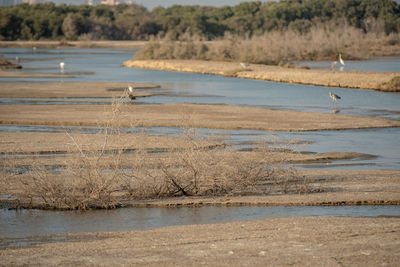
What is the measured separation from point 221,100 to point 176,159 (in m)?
25.2

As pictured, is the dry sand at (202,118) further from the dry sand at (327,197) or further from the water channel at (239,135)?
the dry sand at (327,197)

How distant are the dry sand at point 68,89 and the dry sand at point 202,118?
19.1ft

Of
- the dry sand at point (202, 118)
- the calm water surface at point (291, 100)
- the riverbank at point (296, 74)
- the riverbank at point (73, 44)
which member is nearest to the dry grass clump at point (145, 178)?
the calm water surface at point (291, 100)

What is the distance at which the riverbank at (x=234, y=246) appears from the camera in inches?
442

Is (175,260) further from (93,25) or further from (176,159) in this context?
(93,25)

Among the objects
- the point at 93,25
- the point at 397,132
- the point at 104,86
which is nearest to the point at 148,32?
the point at 93,25

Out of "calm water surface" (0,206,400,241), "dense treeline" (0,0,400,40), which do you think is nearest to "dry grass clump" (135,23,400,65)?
"dense treeline" (0,0,400,40)

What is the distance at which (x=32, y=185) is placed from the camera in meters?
16.4

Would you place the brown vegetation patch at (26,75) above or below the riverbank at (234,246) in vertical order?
below

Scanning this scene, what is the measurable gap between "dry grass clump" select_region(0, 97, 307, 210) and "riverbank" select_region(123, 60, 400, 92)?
110ft

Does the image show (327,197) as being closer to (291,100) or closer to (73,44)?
(291,100)

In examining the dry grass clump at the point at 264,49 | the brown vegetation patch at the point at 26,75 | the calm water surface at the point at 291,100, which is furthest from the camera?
the dry grass clump at the point at 264,49

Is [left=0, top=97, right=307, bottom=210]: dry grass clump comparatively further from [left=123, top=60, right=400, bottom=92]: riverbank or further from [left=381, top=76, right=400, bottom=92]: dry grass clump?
[left=123, top=60, right=400, bottom=92]: riverbank

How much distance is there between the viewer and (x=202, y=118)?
33.1 meters
